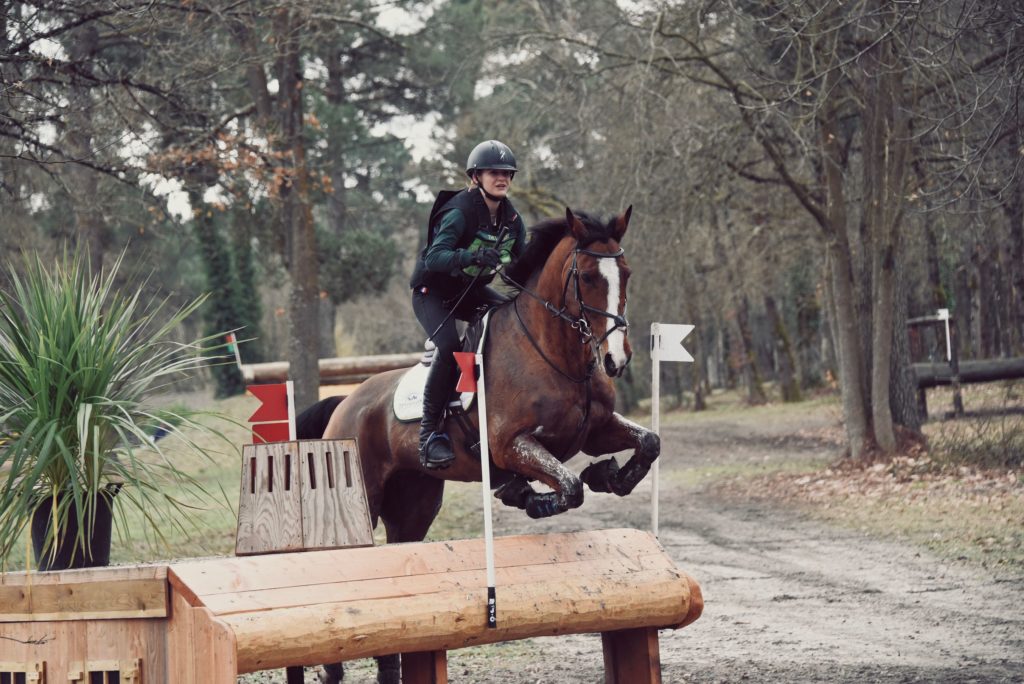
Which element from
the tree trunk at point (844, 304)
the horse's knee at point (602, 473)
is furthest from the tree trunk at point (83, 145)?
the tree trunk at point (844, 304)

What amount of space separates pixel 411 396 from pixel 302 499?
1.21 meters

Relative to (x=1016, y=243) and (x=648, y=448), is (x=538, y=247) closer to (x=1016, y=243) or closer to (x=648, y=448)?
(x=648, y=448)

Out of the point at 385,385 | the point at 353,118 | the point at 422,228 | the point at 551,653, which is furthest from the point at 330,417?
the point at 422,228

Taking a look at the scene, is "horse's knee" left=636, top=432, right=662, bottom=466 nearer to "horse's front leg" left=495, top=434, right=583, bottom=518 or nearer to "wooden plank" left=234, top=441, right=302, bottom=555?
"horse's front leg" left=495, top=434, right=583, bottom=518

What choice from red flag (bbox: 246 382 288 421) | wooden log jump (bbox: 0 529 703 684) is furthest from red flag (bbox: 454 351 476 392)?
red flag (bbox: 246 382 288 421)

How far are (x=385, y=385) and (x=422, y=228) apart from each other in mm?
27813

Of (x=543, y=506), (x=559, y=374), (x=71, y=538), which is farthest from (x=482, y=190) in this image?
(x=71, y=538)

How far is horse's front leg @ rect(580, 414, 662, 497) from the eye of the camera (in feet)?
16.5

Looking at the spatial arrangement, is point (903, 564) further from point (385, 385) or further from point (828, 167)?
point (828, 167)

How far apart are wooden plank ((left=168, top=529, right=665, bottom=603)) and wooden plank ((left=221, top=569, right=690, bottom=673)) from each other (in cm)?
14

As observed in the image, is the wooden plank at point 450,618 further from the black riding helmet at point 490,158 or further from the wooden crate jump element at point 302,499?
the black riding helmet at point 490,158

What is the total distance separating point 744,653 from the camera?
6160 millimetres

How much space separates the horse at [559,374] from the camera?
479 centimetres

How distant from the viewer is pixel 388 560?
434cm
